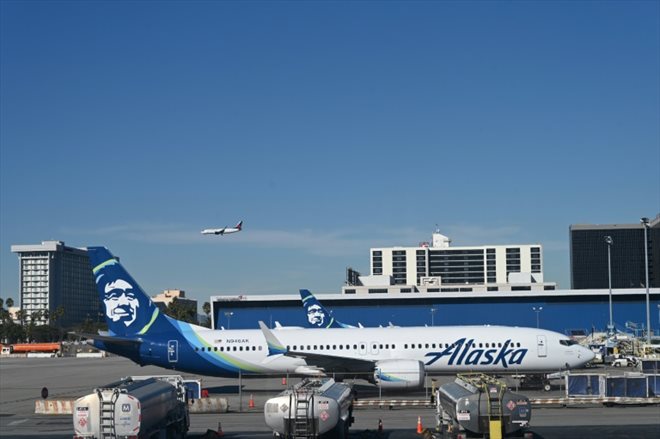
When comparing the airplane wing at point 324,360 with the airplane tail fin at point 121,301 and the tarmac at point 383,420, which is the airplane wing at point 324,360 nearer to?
the tarmac at point 383,420

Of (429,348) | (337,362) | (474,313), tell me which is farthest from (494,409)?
(474,313)

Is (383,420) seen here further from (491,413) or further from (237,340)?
(237,340)

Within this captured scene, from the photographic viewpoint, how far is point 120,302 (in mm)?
45500

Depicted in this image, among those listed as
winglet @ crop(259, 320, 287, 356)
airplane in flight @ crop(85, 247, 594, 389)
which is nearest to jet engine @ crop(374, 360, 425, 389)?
airplane in flight @ crop(85, 247, 594, 389)

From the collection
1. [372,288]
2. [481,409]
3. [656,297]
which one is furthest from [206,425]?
[372,288]

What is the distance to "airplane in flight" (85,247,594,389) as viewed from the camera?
44344 mm

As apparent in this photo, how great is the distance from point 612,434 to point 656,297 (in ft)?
335

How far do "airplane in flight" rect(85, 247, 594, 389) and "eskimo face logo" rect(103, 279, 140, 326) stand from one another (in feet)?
0.17

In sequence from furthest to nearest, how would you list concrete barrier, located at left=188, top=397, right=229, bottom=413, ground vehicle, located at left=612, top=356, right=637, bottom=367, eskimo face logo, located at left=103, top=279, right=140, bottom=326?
1. ground vehicle, located at left=612, top=356, right=637, bottom=367
2. eskimo face logo, located at left=103, top=279, right=140, bottom=326
3. concrete barrier, located at left=188, top=397, right=229, bottom=413

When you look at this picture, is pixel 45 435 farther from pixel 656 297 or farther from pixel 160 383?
pixel 656 297

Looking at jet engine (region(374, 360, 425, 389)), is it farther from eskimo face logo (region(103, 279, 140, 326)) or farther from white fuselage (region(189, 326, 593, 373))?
eskimo face logo (region(103, 279, 140, 326))

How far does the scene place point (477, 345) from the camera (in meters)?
44.5

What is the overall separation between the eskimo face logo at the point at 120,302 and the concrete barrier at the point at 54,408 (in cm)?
815

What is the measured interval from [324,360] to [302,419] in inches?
834
